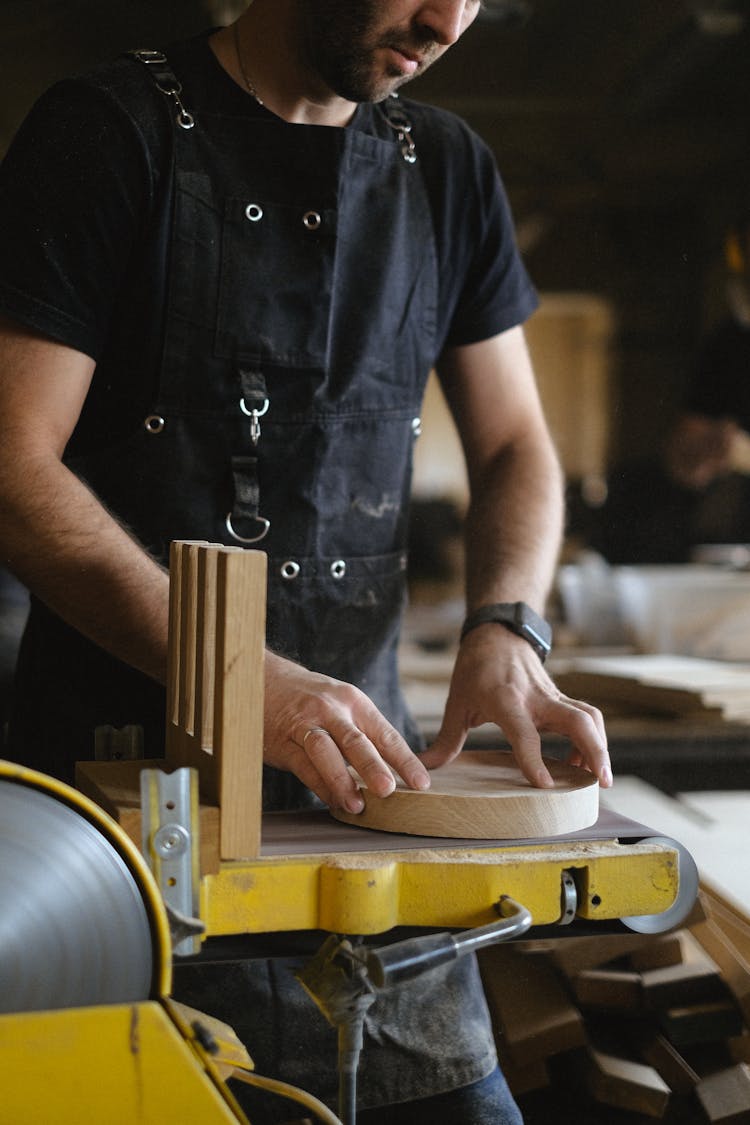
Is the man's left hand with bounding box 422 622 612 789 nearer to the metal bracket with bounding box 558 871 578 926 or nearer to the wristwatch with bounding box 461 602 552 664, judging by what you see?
the wristwatch with bounding box 461 602 552 664

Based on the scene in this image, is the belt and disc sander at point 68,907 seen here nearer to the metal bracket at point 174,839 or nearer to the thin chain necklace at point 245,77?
A: the metal bracket at point 174,839

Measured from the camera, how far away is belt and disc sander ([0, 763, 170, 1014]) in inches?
31.6

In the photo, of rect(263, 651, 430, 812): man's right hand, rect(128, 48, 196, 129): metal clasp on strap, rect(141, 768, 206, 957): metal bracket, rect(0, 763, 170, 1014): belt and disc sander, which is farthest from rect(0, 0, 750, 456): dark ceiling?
rect(0, 763, 170, 1014): belt and disc sander

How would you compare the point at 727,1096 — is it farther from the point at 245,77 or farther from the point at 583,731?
the point at 245,77

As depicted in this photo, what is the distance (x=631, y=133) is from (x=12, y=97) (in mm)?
4618

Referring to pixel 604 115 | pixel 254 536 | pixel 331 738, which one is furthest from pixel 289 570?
pixel 604 115

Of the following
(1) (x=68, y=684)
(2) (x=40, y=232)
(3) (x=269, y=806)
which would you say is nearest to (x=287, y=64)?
(2) (x=40, y=232)

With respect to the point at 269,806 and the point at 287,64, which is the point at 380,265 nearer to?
the point at 287,64

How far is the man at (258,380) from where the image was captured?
1332 mm

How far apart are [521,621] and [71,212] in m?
0.69

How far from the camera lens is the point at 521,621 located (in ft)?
4.91

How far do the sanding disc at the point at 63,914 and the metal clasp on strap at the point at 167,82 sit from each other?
2.97 ft

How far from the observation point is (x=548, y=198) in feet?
29.5

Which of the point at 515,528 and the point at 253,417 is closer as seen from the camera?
the point at 253,417
